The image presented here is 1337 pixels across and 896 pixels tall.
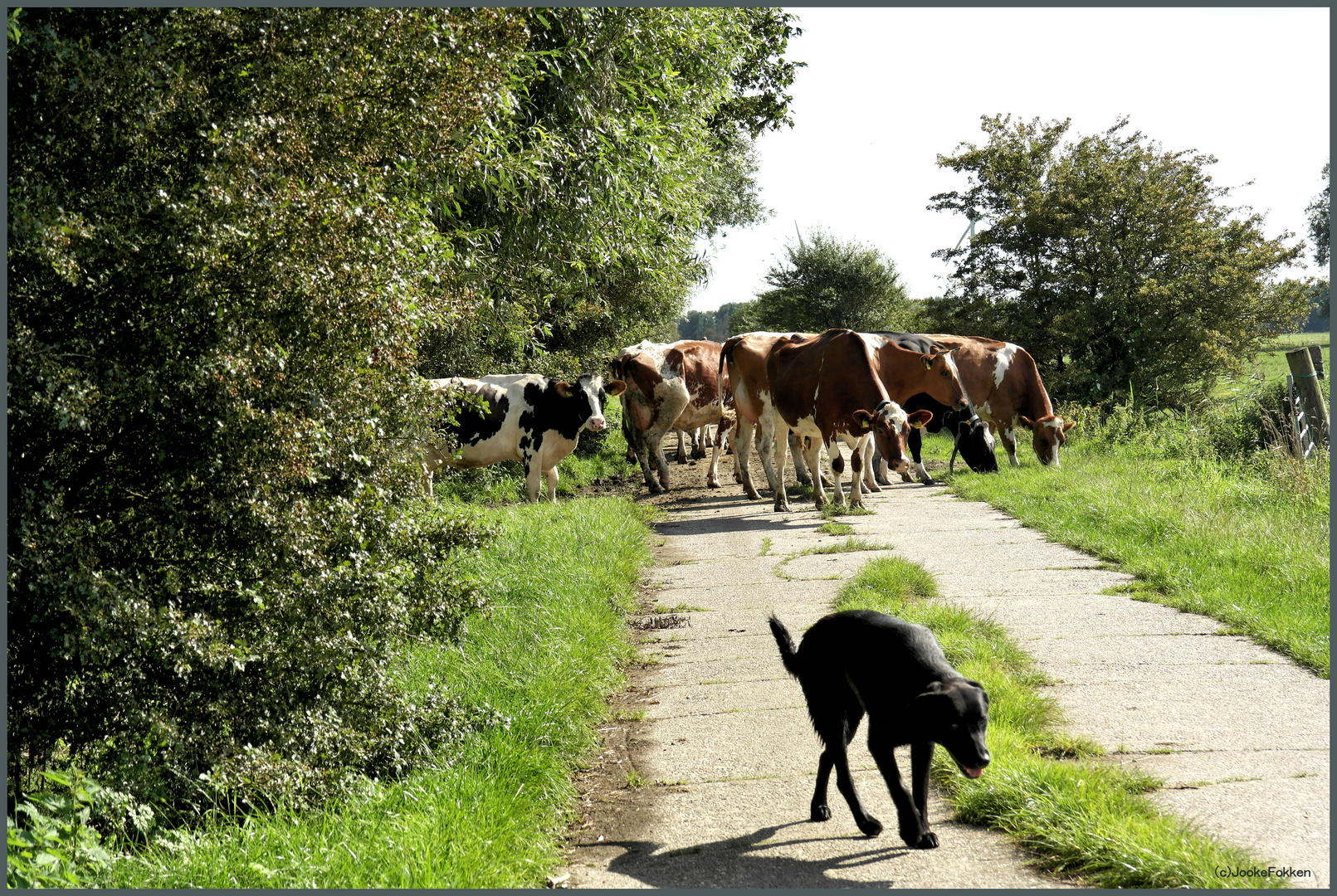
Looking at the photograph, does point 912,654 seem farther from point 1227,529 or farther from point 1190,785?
point 1227,529

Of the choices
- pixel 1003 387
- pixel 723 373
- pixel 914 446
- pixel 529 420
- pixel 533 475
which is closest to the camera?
pixel 529 420

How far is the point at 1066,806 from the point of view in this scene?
357 cm

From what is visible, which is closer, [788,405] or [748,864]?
[748,864]

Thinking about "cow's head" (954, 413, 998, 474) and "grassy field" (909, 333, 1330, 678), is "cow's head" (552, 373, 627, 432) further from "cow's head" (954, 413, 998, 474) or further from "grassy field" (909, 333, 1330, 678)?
"cow's head" (954, 413, 998, 474)

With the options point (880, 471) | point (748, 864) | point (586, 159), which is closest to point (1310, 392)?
point (880, 471)

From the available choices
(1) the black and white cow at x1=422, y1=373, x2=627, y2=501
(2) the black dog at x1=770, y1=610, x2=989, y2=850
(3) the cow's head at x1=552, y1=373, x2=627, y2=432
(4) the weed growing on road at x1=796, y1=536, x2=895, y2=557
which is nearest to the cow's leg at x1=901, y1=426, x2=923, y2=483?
(3) the cow's head at x1=552, y1=373, x2=627, y2=432

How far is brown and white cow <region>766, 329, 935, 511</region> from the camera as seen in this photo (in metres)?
11.6

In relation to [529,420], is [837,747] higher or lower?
lower

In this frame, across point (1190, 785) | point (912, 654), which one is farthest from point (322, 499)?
point (1190, 785)

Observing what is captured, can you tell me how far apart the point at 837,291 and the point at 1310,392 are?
27.9 meters

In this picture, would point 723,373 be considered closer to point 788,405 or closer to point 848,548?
point 788,405

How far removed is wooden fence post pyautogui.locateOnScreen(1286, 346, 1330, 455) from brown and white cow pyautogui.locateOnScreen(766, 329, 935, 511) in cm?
411

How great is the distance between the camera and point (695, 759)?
4.60 meters

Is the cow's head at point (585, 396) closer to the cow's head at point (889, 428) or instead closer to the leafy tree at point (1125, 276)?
the cow's head at point (889, 428)
